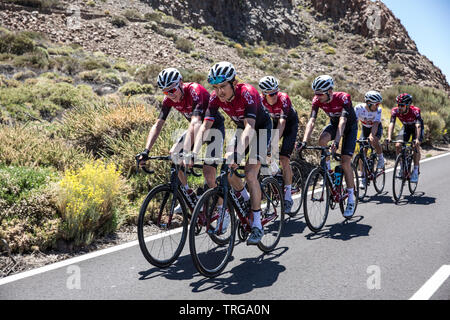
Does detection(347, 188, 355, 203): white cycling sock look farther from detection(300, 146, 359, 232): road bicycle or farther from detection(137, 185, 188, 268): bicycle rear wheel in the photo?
detection(137, 185, 188, 268): bicycle rear wheel

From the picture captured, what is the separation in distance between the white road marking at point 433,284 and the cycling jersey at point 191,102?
3.20 metres

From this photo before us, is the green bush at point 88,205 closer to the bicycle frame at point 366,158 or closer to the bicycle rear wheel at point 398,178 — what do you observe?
the bicycle frame at point 366,158

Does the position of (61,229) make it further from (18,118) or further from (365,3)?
(365,3)

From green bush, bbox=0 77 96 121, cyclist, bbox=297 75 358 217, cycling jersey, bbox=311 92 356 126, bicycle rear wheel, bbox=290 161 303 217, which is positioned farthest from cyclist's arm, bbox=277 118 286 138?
green bush, bbox=0 77 96 121

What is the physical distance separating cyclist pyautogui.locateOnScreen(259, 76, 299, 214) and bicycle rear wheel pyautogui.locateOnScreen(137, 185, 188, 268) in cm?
247

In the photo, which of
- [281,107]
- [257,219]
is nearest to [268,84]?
[281,107]

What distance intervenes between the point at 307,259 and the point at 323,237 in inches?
40.8

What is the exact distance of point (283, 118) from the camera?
698 centimetres

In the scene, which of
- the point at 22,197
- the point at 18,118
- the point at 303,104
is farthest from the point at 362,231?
the point at 18,118

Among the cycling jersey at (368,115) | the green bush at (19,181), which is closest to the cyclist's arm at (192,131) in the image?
the green bush at (19,181)

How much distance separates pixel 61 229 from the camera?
522 cm

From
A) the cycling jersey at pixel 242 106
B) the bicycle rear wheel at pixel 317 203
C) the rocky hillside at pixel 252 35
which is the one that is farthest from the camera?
the rocky hillside at pixel 252 35

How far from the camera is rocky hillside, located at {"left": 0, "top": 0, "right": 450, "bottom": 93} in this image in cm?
3628

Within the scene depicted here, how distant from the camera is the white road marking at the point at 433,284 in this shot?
392 centimetres
